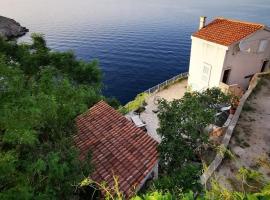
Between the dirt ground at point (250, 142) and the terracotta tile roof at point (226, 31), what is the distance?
643cm

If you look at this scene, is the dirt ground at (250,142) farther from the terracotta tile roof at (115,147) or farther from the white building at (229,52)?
the white building at (229,52)

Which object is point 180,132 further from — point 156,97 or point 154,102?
point 156,97

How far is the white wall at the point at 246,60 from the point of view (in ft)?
89.5

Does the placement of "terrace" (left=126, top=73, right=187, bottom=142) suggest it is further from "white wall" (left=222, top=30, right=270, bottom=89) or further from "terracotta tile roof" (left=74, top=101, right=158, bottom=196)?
"terracotta tile roof" (left=74, top=101, right=158, bottom=196)

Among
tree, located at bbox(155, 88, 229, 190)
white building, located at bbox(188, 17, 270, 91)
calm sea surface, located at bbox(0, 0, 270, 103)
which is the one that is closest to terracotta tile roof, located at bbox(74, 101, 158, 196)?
tree, located at bbox(155, 88, 229, 190)

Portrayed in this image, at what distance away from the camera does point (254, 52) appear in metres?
28.7

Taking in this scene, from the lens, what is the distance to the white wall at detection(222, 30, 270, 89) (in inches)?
1074

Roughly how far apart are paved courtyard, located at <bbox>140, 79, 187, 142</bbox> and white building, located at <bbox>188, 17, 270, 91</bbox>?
4.84m

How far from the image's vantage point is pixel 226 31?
28297 mm

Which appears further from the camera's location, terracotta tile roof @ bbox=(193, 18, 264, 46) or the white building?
the white building

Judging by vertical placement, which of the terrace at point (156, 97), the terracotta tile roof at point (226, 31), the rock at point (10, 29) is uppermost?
the terracotta tile roof at point (226, 31)

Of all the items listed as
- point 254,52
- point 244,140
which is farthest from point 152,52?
point 244,140

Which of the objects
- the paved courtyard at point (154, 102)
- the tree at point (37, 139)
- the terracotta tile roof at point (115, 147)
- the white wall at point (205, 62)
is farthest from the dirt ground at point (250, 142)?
the paved courtyard at point (154, 102)

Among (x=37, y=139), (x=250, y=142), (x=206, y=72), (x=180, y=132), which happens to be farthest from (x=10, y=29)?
(x=37, y=139)
